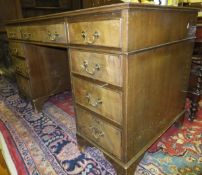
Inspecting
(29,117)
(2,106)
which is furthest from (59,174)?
(2,106)

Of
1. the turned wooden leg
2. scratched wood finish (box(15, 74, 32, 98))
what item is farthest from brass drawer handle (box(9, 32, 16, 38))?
the turned wooden leg

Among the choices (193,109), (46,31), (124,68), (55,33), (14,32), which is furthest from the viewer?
(14,32)

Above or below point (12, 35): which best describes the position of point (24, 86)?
below

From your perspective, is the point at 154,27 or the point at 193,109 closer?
the point at 154,27

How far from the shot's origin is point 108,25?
70 cm

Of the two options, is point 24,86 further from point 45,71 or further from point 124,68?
point 124,68

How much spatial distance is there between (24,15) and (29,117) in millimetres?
1965

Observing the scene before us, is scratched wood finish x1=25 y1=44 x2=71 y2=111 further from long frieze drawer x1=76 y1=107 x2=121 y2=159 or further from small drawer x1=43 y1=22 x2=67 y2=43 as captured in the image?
long frieze drawer x1=76 y1=107 x2=121 y2=159

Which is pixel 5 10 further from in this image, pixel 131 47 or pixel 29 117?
pixel 131 47

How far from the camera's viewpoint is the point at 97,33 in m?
0.76

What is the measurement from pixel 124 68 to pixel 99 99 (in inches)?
9.9

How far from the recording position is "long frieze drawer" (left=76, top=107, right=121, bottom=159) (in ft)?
2.92

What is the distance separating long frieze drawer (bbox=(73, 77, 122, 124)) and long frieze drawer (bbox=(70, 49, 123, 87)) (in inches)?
2.1

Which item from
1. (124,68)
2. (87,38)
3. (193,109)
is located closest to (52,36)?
(87,38)
